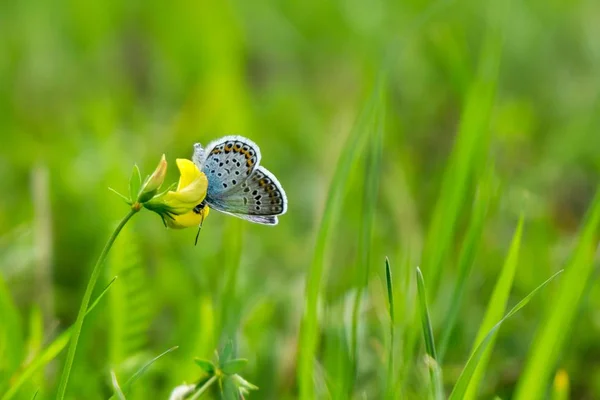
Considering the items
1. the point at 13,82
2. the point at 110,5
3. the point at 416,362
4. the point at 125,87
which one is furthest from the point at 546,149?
the point at 110,5

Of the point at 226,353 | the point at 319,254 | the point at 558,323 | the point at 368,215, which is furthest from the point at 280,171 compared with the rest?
the point at 226,353

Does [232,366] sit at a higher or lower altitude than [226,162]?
lower

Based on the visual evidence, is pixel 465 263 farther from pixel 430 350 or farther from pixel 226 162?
pixel 226 162

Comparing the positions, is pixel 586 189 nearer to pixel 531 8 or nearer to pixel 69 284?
pixel 69 284

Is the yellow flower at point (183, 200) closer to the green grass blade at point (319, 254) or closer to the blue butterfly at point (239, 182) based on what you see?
the blue butterfly at point (239, 182)

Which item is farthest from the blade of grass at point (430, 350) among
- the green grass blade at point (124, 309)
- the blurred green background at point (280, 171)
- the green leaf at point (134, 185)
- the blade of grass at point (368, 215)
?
the green grass blade at point (124, 309)

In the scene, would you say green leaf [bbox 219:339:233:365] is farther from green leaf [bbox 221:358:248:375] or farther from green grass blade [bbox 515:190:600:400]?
green grass blade [bbox 515:190:600:400]
